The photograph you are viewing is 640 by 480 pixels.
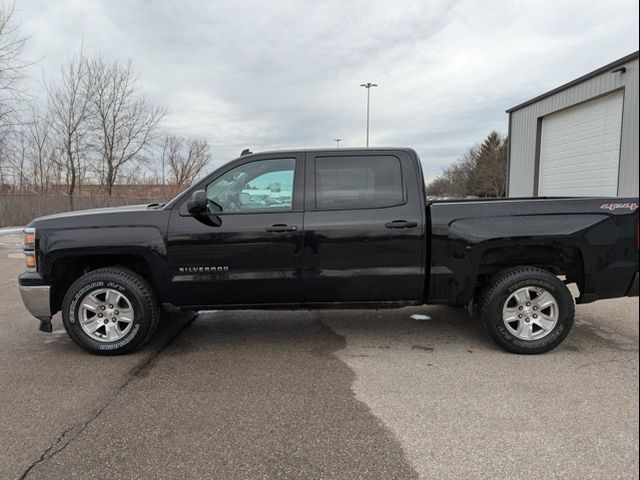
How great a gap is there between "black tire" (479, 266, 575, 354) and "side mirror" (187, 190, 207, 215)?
9.03 ft

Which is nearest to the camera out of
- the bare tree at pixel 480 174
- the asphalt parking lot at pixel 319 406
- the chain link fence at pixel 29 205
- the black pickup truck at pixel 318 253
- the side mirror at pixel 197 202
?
the asphalt parking lot at pixel 319 406

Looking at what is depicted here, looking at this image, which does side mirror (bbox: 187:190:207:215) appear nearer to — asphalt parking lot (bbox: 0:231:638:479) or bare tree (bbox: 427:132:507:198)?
asphalt parking lot (bbox: 0:231:638:479)

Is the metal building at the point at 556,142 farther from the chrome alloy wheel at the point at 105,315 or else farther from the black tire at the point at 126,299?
the chrome alloy wheel at the point at 105,315

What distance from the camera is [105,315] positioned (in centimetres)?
423

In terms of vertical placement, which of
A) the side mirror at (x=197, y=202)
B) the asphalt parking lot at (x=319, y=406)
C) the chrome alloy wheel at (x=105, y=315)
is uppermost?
the side mirror at (x=197, y=202)

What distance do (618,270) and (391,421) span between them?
8.66 ft

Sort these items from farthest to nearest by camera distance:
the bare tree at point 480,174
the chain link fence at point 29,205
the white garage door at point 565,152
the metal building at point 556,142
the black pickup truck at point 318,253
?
the bare tree at point 480,174
the chain link fence at point 29,205
the white garage door at point 565,152
the metal building at point 556,142
the black pickup truck at point 318,253

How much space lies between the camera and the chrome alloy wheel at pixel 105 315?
13.8ft

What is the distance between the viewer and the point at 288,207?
4227 millimetres

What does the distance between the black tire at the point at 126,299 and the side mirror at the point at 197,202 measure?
0.89m

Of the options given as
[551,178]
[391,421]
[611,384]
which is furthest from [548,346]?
[551,178]

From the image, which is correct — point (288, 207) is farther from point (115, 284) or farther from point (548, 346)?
point (548, 346)

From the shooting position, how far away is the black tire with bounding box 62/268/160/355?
13.6 feet

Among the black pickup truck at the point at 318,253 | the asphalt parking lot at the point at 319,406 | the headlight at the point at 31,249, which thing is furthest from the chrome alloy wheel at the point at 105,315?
the headlight at the point at 31,249
